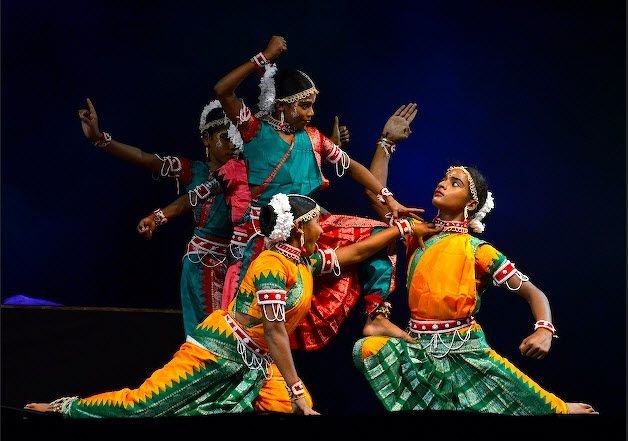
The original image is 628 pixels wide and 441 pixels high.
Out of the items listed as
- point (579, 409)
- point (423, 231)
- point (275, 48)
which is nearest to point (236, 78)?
point (275, 48)

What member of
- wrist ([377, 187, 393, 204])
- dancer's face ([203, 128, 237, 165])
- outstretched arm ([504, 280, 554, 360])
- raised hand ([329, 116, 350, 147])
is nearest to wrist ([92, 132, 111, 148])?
dancer's face ([203, 128, 237, 165])

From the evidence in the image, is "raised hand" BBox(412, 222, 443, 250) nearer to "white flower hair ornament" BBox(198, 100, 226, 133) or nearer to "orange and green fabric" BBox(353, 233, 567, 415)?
"orange and green fabric" BBox(353, 233, 567, 415)

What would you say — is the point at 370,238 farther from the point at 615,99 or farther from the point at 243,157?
the point at 615,99

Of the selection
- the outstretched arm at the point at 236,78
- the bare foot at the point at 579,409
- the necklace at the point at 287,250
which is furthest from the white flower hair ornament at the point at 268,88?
the bare foot at the point at 579,409

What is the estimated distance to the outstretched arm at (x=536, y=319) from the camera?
15.3ft

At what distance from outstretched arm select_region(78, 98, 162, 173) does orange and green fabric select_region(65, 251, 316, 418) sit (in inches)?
42.7

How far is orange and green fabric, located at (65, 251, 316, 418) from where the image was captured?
4.54 m

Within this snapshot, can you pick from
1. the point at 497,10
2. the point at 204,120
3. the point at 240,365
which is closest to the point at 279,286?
the point at 240,365

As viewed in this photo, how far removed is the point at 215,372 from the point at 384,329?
765 mm

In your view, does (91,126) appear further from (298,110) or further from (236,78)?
(298,110)

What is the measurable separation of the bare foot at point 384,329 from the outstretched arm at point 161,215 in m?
1.04

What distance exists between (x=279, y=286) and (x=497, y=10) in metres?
2.17

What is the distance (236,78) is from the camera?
5.00 m

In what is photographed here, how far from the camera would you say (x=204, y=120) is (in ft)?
18.5
